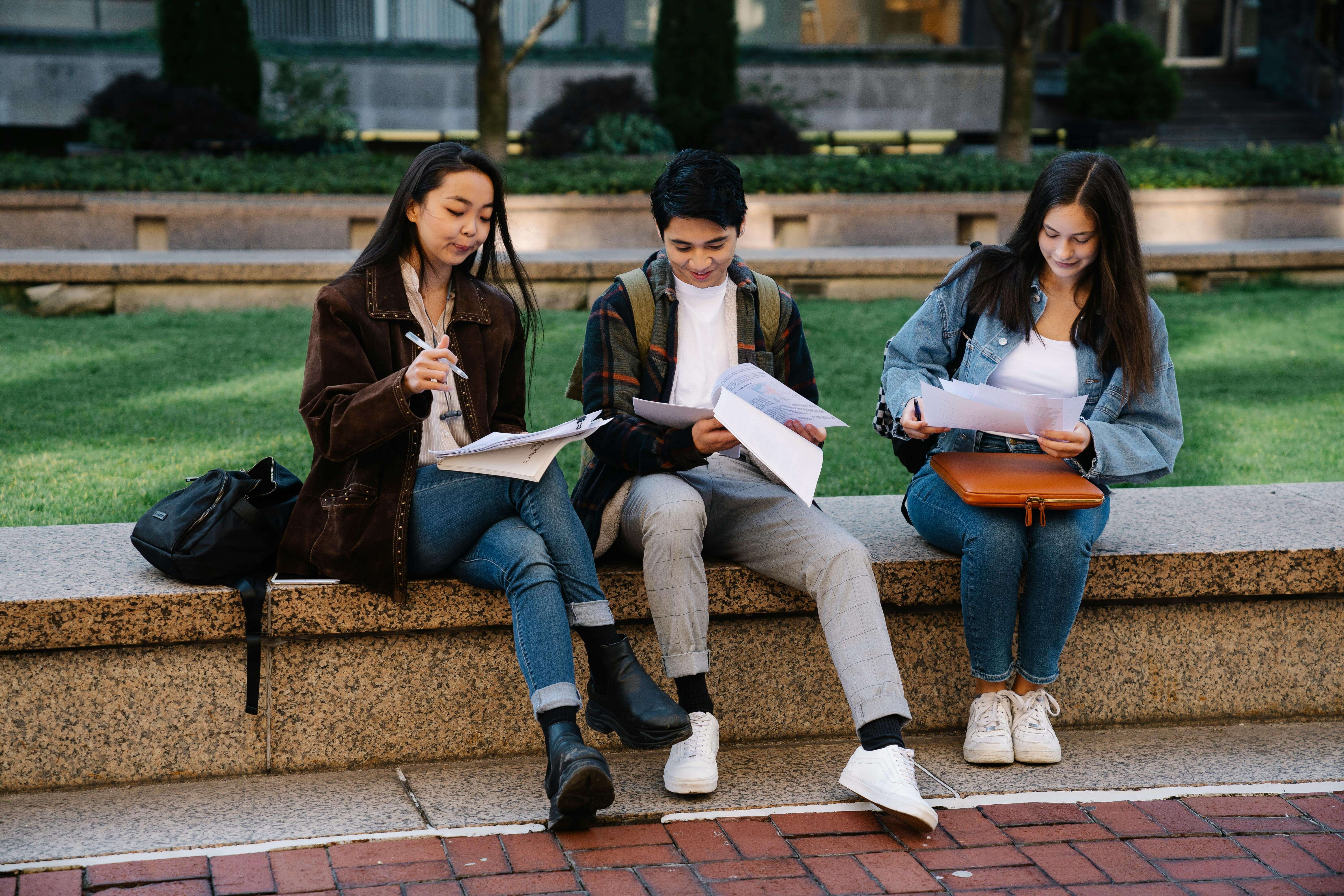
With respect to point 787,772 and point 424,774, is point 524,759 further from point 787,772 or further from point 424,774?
point 787,772

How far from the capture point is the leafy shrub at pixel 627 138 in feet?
53.4

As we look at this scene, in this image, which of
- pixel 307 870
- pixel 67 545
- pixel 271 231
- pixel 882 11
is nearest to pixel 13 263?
pixel 271 231

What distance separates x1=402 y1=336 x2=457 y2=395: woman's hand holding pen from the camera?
2971 millimetres


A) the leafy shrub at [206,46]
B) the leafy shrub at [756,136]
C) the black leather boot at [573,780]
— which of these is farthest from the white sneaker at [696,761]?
the leafy shrub at [206,46]

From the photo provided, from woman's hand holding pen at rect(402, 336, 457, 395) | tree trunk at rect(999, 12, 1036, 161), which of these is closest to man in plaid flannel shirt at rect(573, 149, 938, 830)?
woman's hand holding pen at rect(402, 336, 457, 395)

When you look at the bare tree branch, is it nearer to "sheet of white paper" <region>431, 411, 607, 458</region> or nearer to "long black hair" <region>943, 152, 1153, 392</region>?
"long black hair" <region>943, 152, 1153, 392</region>

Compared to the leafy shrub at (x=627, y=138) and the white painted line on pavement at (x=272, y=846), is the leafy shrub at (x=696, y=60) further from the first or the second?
the white painted line on pavement at (x=272, y=846)

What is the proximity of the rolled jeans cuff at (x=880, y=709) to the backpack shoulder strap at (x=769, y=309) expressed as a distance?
0.98 m

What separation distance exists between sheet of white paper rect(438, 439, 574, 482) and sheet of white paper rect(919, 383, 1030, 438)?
871 mm

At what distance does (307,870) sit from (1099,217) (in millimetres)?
2500

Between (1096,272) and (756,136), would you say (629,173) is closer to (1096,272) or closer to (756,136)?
(756,136)

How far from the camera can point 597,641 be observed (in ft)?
10.3

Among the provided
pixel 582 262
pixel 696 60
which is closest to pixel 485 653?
pixel 582 262

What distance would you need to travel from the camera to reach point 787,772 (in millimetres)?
3373
